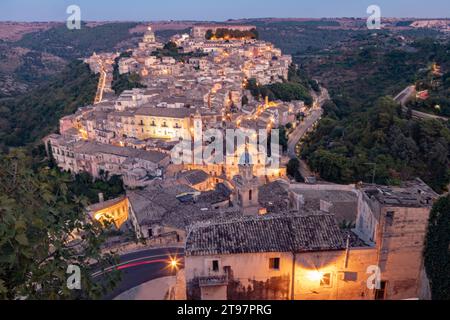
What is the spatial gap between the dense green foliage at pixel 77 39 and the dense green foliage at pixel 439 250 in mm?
148799

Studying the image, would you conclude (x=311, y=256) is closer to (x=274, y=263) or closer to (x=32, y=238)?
(x=274, y=263)

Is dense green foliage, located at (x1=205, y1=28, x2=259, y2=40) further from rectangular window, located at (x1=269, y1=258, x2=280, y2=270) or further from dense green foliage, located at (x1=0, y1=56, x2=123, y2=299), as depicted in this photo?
dense green foliage, located at (x1=0, y1=56, x2=123, y2=299)

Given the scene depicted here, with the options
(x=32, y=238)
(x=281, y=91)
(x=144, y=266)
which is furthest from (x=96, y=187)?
(x=281, y=91)

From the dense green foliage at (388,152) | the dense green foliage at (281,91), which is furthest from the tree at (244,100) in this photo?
the dense green foliage at (388,152)

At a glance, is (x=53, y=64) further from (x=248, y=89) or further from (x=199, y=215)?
(x=199, y=215)

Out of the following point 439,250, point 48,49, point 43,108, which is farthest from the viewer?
point 48,49

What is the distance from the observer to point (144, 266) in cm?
1748

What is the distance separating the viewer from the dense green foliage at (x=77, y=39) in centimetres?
15350

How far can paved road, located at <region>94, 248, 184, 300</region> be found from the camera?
16125 millimetres

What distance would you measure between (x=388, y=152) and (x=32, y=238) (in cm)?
3152

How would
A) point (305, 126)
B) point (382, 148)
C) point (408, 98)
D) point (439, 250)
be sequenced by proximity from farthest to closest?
point (305, 126) → point (408, 98) → point (382, 148) → point (439, 250)

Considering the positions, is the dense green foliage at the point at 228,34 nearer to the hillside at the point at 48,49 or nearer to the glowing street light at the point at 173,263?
the hillside at the point at 48,49

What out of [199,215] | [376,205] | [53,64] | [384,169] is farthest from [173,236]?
[53,64]

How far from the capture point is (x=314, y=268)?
41.7 feet
